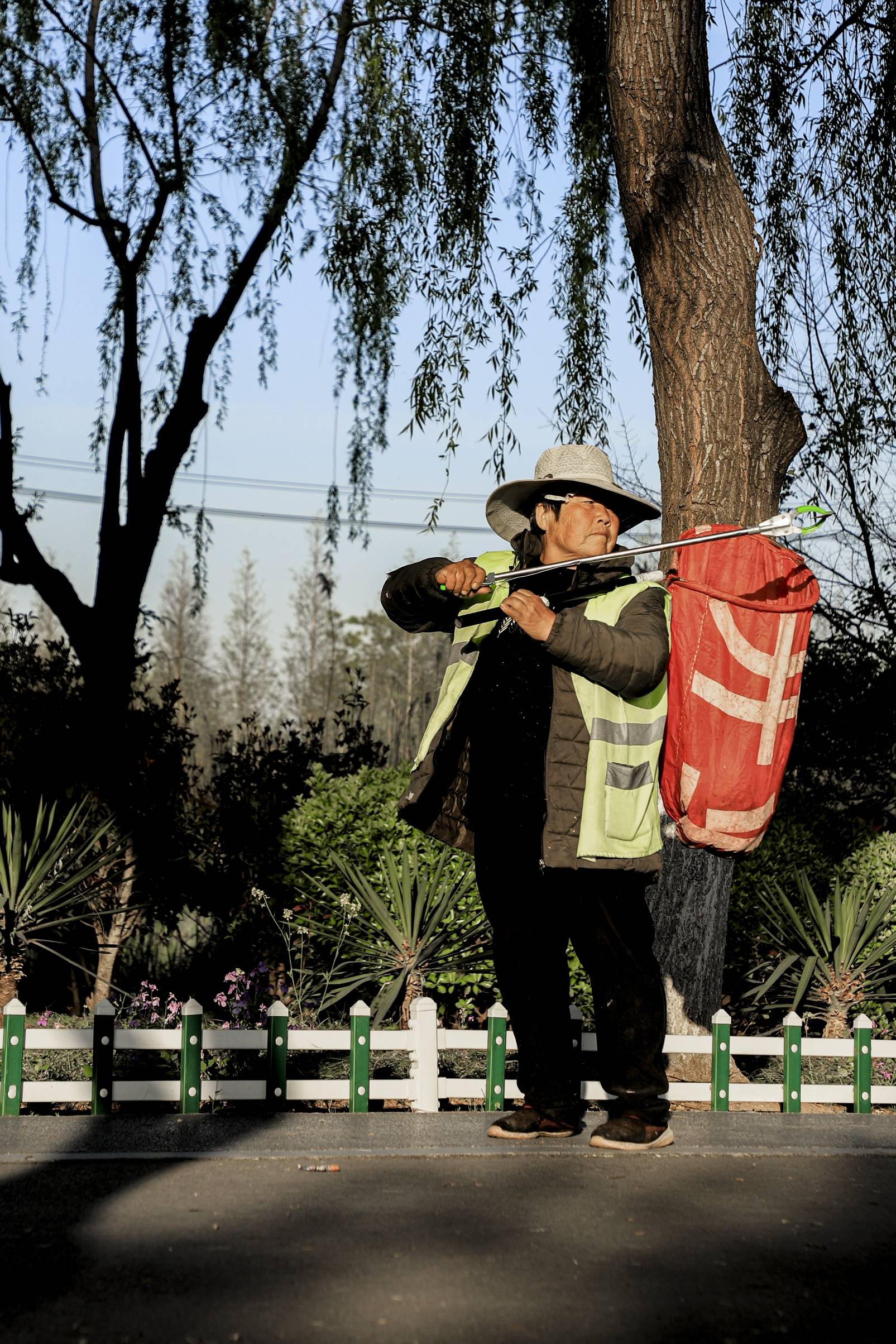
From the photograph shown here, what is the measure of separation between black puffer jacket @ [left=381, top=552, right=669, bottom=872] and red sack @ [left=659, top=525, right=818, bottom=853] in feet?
0.62

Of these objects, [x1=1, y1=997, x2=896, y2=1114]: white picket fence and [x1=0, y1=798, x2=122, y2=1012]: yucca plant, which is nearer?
[x1=1, y1=997, x2=896, y2=1114]: white picket fence

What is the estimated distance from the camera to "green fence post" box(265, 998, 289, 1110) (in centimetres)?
518

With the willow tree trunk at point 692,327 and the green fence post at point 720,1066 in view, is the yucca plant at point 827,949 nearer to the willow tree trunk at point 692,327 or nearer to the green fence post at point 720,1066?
the willow tree trunk at point 692,327

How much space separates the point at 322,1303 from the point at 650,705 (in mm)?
2095

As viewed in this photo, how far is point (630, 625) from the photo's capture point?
4410mm

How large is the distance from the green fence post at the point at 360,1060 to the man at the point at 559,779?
0.70 metres

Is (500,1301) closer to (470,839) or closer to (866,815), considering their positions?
(470,839)

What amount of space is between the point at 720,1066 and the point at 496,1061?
0.87 m

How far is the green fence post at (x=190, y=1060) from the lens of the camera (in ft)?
16.6

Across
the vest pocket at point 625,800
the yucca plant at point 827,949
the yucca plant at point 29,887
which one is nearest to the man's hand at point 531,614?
the vest pocket at point 625,800

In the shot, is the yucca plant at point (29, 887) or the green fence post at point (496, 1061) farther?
the yucca plant at point (29, 887)

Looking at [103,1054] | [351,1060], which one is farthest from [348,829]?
[103,1054]

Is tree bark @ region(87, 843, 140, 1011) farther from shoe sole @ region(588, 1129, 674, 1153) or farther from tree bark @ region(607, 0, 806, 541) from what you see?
shoe sole @ region(588, 1129, 674, 1153)

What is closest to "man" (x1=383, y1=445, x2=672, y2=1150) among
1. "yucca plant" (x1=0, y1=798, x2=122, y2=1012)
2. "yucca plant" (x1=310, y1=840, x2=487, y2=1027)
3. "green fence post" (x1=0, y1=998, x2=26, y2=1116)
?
"green fence post" (x1=0, y1=998, x2=26, y2=1116)
